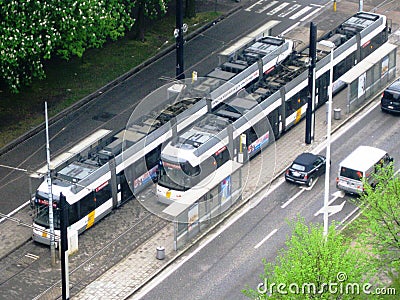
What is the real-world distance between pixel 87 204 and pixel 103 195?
1.51 m

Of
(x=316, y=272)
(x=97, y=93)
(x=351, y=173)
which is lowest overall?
(x=351, y=173)

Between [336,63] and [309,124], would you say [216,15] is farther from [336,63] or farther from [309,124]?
[309,124]

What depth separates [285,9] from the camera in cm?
9662

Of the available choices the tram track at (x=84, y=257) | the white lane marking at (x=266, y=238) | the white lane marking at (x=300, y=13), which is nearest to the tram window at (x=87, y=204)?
the tram track at (x=84, y=257)

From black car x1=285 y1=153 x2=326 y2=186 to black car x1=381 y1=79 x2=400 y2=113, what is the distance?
9.90m

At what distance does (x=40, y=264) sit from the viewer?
64.0 m

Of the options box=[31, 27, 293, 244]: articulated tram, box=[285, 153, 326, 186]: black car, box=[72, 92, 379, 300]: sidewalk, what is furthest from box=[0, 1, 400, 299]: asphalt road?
box=[31, 27, 293, 244]: articulated tram

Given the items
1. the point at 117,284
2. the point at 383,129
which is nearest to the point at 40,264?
the point at 117,284

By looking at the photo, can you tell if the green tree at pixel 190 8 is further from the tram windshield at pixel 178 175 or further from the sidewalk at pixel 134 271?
the sidewalk at pixel 134 271

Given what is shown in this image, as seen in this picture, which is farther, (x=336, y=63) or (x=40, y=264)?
(x=336, y=63)

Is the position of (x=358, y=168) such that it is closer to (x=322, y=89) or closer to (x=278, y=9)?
(x=322, y=89)

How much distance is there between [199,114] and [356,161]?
1013cm

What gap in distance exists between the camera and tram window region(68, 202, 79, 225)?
210 ft

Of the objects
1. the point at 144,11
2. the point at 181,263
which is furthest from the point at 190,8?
the point at 181,263
